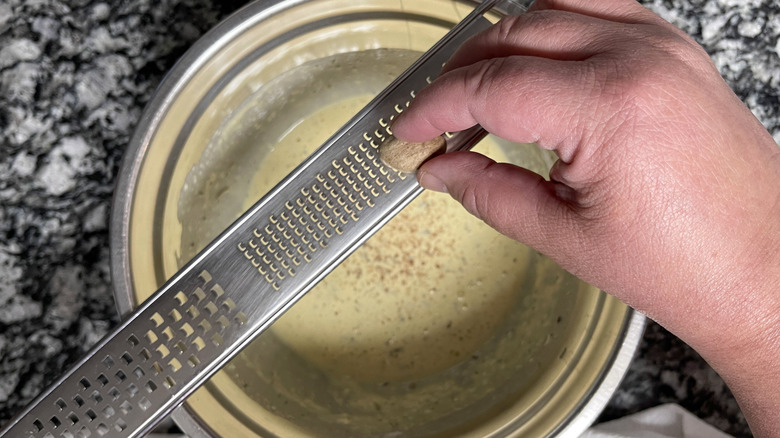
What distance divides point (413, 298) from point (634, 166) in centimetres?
37

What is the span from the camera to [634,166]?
444 mm

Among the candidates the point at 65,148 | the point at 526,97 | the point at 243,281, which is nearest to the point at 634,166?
the point at 526,97

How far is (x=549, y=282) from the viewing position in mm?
712

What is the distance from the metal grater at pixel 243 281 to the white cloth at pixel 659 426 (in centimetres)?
40

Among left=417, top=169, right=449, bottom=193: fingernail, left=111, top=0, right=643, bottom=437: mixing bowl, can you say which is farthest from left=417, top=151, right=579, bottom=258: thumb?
left=111, top=0, right=643, bottom=437: mixing bowl

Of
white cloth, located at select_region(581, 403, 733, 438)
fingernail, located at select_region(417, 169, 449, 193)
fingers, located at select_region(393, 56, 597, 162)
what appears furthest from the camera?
white cloth, located at select_region(581, 403, 733, 438)

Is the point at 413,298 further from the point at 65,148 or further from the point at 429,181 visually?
the point at 65,148

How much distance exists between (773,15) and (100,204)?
0.88m

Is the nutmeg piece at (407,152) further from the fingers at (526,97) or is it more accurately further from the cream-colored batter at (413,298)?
the cream-colored batter at (413,298)

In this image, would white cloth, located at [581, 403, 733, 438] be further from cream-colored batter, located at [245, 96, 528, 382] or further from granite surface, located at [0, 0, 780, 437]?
cream-colored batter, located at [245, 96, 528, 382]

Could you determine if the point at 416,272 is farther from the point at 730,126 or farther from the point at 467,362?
the point at 730,126

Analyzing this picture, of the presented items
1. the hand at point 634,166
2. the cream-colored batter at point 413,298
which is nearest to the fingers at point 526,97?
the hand at point 634,166

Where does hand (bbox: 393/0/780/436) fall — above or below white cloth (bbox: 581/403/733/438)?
above

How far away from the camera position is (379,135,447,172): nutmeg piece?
21.1 inches
